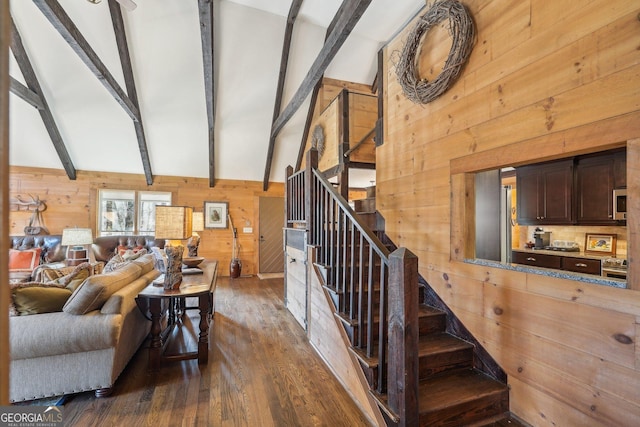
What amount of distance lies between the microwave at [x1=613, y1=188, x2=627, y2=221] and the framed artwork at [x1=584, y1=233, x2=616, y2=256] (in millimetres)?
459

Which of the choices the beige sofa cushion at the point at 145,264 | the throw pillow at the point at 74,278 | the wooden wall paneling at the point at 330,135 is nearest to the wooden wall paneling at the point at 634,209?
the wooden wall paneling at the point at 330,135

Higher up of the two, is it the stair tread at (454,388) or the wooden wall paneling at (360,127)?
the wooden wall paneling at (360,127)

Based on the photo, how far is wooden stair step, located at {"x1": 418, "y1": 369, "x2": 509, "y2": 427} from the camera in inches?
67.0

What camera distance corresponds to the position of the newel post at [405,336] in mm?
1525

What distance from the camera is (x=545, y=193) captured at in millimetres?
3590

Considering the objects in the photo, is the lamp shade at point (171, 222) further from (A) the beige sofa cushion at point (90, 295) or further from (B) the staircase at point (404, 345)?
(B) the staircase at point (404, 345)

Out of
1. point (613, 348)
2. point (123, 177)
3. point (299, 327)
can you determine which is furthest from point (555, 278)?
point (123, 177)

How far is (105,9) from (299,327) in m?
5.10

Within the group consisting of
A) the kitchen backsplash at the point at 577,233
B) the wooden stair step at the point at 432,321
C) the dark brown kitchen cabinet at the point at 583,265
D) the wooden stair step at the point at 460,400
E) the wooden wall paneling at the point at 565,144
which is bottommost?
the wooden stair step at the point at 460,400

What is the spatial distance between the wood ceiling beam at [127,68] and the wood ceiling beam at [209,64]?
3.79 feet

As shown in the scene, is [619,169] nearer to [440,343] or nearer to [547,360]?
[547,360]

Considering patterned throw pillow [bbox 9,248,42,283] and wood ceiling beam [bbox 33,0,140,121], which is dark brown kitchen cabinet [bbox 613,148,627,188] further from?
patterned throw pillow [bbox 9,248,42,283]

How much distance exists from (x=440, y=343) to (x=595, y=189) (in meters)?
2.63

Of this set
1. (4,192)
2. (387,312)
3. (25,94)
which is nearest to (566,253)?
(387,312)
